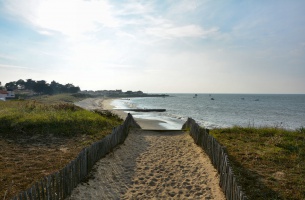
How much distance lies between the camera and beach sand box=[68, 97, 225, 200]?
23.5 ft

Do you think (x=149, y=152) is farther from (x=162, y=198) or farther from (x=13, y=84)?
(x=13, y=84)

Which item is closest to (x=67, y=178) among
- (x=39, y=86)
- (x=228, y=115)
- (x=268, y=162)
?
(x=268, y=162)

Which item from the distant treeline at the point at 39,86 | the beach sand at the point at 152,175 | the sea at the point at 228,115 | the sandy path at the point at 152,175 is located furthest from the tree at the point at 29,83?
the sandy path at the point at 152,175

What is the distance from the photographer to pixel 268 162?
942cm

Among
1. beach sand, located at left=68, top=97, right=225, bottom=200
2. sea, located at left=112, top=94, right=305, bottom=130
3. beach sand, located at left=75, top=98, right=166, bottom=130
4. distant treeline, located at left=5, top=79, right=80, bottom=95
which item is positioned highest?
distant treeline, located at left=5, top=79, right=80, bottom=95

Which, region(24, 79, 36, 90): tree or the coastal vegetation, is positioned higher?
region(24, 79, 36, 90): tree

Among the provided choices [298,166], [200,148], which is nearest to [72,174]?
[200,148]

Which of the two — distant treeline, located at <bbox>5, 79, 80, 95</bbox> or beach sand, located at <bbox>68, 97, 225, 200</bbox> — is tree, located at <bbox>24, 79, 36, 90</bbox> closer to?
distant treeline, located at <bbox>5, 79, 80, 95</bbox>

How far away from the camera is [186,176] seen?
8633 mm

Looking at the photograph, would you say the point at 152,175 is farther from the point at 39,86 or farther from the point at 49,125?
the point at 39,86

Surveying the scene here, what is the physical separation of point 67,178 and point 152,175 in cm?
338

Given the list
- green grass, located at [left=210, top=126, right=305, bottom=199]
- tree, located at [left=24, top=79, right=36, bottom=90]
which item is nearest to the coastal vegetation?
green grass, located at [left=210, top=126, right=305, bottom=199]

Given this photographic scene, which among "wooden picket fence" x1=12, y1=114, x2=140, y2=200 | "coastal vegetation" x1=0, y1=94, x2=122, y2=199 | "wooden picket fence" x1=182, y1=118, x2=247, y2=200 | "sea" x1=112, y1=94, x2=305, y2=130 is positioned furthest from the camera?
"sea" x1=112, y1=94, x2=305, y2=130

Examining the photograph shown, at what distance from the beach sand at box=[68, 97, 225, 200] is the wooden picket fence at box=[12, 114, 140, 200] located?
238 millimetres
